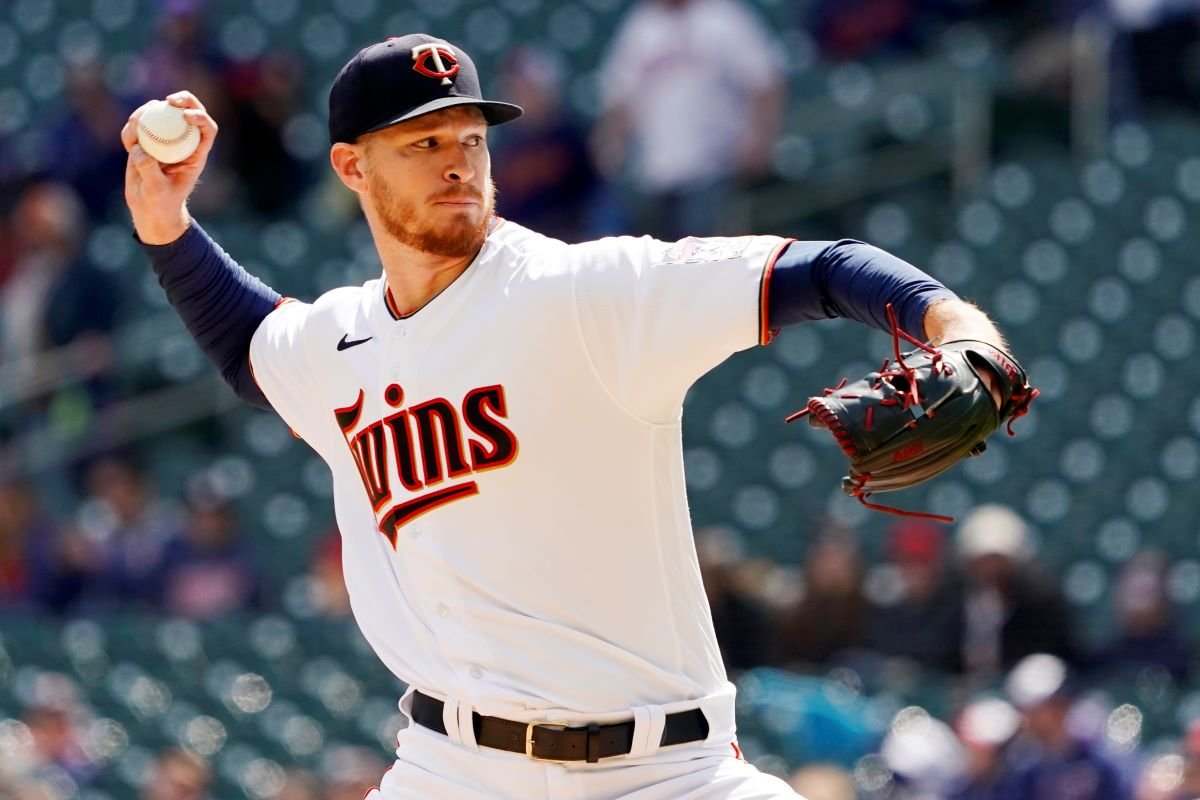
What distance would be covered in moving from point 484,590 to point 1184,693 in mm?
3825

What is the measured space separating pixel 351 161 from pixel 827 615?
3.85 m

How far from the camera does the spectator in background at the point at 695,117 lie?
7.75 metres

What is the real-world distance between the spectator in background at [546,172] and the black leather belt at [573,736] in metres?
5.32

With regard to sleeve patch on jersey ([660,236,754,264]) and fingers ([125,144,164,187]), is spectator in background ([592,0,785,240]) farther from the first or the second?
sleeve patch on jersey ([660,236,754,264])

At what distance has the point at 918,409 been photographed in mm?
2379

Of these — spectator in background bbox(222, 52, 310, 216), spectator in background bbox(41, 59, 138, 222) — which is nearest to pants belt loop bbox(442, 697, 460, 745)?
spectator in background bbox(222, 52, 310, 216)

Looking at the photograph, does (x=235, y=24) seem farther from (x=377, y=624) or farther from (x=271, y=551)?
(x=377, y=624)

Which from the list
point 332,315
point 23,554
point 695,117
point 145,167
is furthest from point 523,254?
point 23,554

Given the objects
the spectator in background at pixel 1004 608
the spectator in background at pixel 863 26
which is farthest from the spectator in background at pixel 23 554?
the spectator in background at pixel 863 26

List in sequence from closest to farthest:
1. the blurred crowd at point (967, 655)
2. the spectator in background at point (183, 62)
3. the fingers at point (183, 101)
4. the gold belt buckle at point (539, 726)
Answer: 1. the gold belt buckle at point (539, 726)
2. the fingers at point (183, 101)
3. the blurred crowd at point (967, 655)
4. the spectator in background at point (183, 62)

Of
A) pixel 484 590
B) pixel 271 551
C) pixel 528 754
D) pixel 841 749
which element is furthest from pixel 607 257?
pixel 271 551

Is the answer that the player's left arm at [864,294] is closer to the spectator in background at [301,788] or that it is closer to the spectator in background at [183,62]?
the spectator in background at [301,788]

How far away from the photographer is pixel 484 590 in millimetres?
2873

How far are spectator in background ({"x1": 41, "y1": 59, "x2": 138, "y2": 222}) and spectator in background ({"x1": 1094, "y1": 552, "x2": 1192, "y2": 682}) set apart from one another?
16.4ft
